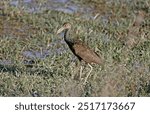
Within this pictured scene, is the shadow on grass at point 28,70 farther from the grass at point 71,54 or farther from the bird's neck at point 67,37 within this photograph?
the bird's neck at point 67,37

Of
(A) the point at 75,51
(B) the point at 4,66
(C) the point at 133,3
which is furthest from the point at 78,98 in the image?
(C) the point at 133,3

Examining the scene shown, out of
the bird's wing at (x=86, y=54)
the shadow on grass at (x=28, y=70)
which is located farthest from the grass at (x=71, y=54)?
the bird's wing at (x=86, y=54)

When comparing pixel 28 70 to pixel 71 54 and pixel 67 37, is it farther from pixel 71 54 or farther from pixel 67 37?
pixel 71 54

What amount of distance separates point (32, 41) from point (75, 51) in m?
2.16

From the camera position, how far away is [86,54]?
412 inches

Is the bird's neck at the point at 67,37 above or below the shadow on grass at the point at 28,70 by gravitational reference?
above

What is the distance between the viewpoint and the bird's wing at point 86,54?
10.4 meters

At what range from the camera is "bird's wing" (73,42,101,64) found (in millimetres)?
10430

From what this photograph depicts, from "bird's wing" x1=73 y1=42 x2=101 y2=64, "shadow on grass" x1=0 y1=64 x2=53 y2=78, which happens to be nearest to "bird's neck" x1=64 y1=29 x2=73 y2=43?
"bird's wing" x1=73 y1=42 x2=101 y2=64

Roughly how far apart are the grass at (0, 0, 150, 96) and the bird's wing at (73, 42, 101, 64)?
0.50 feet

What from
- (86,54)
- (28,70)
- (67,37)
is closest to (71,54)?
(67,37)

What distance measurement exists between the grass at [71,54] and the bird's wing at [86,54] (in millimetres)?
153

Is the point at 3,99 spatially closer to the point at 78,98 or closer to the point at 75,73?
→ the point at 78,98

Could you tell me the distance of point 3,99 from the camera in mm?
8289
